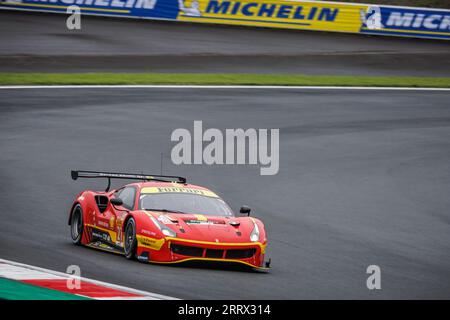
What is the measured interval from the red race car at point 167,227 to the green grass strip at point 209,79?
1432cm

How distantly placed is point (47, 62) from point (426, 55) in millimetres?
13609

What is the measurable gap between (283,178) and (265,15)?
19.2 metres

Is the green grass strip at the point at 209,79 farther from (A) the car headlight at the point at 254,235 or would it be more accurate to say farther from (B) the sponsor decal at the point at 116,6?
(A) the car headlight at the point at 254,235

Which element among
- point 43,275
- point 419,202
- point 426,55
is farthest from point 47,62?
point 43,275

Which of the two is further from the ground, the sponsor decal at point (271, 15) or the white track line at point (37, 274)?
the sponsor decal at point (271, 15)

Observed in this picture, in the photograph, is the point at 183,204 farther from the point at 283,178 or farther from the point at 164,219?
the point at 283,178

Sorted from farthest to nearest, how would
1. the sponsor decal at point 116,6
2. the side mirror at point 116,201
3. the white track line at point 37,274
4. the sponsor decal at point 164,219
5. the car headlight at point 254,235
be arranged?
the sponsor decal at point 116,6 < the side mirror at point 116,201 < the car headlight at point 254,235 < the sponsor decal at point 164,219 < the white track line at point 37,274

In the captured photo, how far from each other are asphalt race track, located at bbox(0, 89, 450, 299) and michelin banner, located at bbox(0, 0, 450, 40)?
8070 mm

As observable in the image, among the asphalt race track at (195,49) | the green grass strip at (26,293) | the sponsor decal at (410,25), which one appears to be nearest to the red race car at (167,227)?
the green grass strip at (26,293)

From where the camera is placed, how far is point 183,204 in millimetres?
12484

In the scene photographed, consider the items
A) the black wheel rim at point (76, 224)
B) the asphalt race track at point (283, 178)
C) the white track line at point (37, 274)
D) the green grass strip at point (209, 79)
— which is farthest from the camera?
the green grass strip at point (209, 79)

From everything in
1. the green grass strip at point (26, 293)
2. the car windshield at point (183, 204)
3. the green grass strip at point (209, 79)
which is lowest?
the green grass strip at point (26, 293)

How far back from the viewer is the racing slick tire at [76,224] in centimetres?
1333

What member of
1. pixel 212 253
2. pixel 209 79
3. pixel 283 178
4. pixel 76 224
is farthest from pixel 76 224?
pixel 209 79
